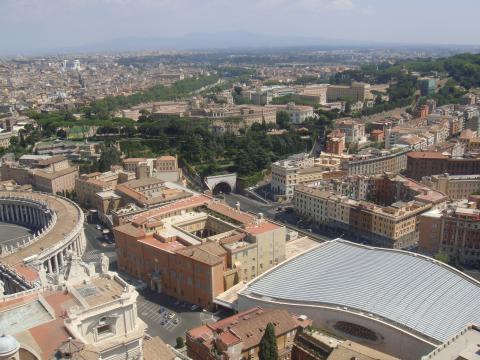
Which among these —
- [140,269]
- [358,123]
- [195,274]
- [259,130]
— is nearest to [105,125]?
[259,130]

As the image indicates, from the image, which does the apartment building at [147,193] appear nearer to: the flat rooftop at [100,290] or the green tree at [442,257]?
the green tree at [442,257]

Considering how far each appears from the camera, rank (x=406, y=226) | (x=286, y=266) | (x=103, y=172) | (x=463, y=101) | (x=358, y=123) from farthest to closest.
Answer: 1. (x=463, y=101)
2. (x=358, y=123)
3. (x=103, y=172)
4. (x=406, y=226)
5. (x=286, y=266)

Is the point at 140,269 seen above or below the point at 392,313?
below

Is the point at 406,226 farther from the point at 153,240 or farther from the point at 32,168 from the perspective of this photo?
the point at 32,168

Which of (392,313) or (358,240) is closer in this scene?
(392,313)

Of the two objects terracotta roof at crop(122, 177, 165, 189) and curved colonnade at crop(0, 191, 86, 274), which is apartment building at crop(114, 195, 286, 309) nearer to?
curved colonnade at crop(0, 191, 86, 274)

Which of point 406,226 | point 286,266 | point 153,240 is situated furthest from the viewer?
point 406,226
